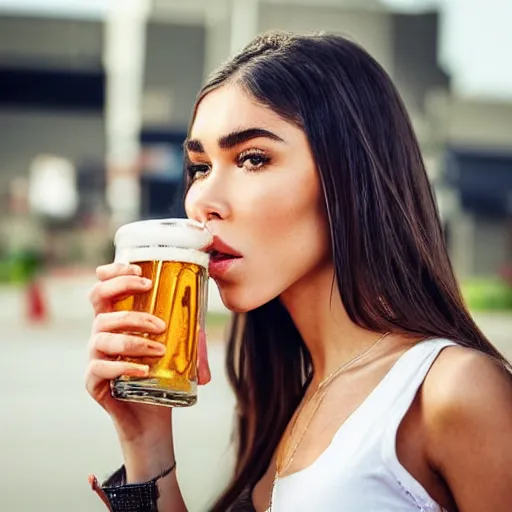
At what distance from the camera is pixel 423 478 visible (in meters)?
1.35

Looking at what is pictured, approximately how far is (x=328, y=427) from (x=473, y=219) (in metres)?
27.3

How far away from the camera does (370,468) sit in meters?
1.31

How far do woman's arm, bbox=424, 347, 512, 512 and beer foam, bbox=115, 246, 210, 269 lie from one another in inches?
17.1

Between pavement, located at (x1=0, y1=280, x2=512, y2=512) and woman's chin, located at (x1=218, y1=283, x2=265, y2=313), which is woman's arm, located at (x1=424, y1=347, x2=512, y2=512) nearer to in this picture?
woman's chin, located at (x1=218, y1=283, x2=265, y2=313)

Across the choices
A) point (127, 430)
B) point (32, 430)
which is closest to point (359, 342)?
point (127, 430)

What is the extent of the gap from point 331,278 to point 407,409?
36 centimetres

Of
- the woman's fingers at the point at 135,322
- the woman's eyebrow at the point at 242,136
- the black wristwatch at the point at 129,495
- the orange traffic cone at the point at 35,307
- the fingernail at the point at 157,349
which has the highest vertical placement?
the woman's eyebrow at the point at 242,136

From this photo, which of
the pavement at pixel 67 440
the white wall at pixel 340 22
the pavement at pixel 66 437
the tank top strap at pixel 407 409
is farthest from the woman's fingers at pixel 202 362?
the white wall at pixel 340 22

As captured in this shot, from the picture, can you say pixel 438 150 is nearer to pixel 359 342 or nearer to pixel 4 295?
pixel 4 295

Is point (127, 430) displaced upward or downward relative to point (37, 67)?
downward

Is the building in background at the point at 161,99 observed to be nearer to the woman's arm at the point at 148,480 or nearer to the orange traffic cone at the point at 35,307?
the orange traffic cone at the point at 35,307

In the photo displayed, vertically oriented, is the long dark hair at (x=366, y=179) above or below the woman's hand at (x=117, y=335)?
above

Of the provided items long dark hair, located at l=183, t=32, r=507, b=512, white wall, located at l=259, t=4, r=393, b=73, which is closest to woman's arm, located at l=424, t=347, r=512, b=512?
long dark hair, located at l=183, t=32, r=507, b=512

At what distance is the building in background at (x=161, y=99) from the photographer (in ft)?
79.6
